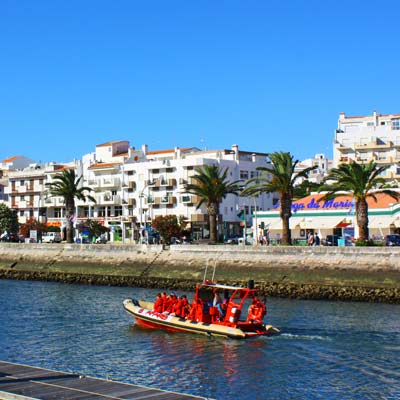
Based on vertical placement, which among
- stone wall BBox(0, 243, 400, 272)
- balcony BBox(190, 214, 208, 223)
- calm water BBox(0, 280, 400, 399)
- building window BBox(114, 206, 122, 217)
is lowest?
calm water BBox(0, 280, 400, 399)

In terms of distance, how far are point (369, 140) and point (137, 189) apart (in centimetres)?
4373

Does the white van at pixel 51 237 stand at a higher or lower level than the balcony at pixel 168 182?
lower

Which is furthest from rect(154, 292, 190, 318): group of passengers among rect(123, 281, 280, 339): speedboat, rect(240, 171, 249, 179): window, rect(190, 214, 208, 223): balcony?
rect(240, 171, 249, 179): window

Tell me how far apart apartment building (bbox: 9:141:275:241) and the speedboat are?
5472cm

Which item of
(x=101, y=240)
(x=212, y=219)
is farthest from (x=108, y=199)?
(x=212, y=219)

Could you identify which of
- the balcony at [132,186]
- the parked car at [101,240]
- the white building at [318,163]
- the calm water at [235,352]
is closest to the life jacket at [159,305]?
the calm water at [235,352]

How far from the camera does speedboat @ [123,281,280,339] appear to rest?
1412 inches

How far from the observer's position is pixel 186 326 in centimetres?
3716

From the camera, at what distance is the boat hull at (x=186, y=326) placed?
3562 centimetres

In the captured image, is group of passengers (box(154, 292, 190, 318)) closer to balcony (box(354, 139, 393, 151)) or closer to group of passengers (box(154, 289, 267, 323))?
group of passengers (box(154, 289, 267, 323))

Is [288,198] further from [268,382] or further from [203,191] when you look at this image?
[268,382]

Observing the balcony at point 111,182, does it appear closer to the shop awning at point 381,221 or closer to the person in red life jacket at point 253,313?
the shop awning at point 381,221

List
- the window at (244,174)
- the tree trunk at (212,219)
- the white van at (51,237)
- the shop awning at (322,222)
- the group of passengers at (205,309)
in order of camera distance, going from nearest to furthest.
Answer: the group of passengers at (205,309)
the tree trunk at (212,219)
the shop awning at (322,222)
the white van at (51,237)
the window at (244,174)

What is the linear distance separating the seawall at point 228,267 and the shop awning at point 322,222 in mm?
15502
